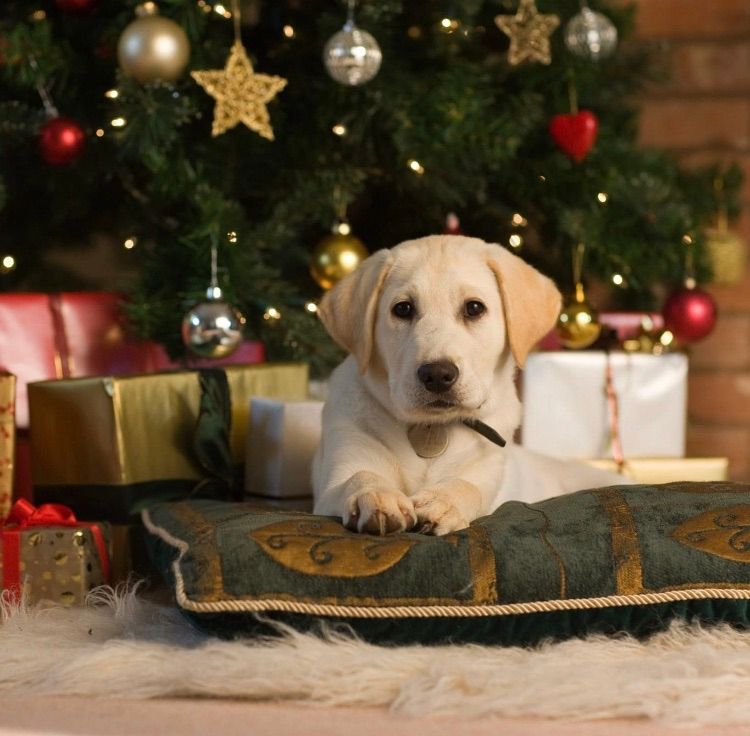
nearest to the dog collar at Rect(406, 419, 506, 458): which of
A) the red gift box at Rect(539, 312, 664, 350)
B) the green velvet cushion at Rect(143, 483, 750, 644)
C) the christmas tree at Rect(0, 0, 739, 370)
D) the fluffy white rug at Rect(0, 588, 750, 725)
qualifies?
the green velvet cushion at Rect(143, 483, 750, 644)

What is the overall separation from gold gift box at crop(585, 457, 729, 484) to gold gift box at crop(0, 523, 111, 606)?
1570 mm

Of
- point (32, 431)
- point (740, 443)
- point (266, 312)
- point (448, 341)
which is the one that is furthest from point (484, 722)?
point (740, 443)

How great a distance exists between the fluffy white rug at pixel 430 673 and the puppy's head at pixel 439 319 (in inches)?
19.0

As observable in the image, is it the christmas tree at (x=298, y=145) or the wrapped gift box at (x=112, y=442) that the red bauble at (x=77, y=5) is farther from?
the wrapped gift box at (x=112, y=442)

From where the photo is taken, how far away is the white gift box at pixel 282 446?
8.33 ft

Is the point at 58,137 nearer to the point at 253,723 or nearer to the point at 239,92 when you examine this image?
the point at 239,92

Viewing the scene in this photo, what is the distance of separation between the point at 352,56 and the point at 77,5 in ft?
2.62

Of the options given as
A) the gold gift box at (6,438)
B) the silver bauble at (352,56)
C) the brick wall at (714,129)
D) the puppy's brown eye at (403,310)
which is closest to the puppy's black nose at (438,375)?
the puppy's brown eye at (403,310)

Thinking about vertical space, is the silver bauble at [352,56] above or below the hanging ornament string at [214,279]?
above

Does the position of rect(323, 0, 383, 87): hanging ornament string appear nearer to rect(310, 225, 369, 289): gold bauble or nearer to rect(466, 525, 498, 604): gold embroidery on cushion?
rect(310, 225, 369, 289): gold bauble

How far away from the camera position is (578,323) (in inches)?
126

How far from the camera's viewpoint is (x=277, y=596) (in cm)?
166

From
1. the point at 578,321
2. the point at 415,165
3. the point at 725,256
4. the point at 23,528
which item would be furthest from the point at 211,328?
the point at 725,256

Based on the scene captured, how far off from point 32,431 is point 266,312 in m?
0.87
